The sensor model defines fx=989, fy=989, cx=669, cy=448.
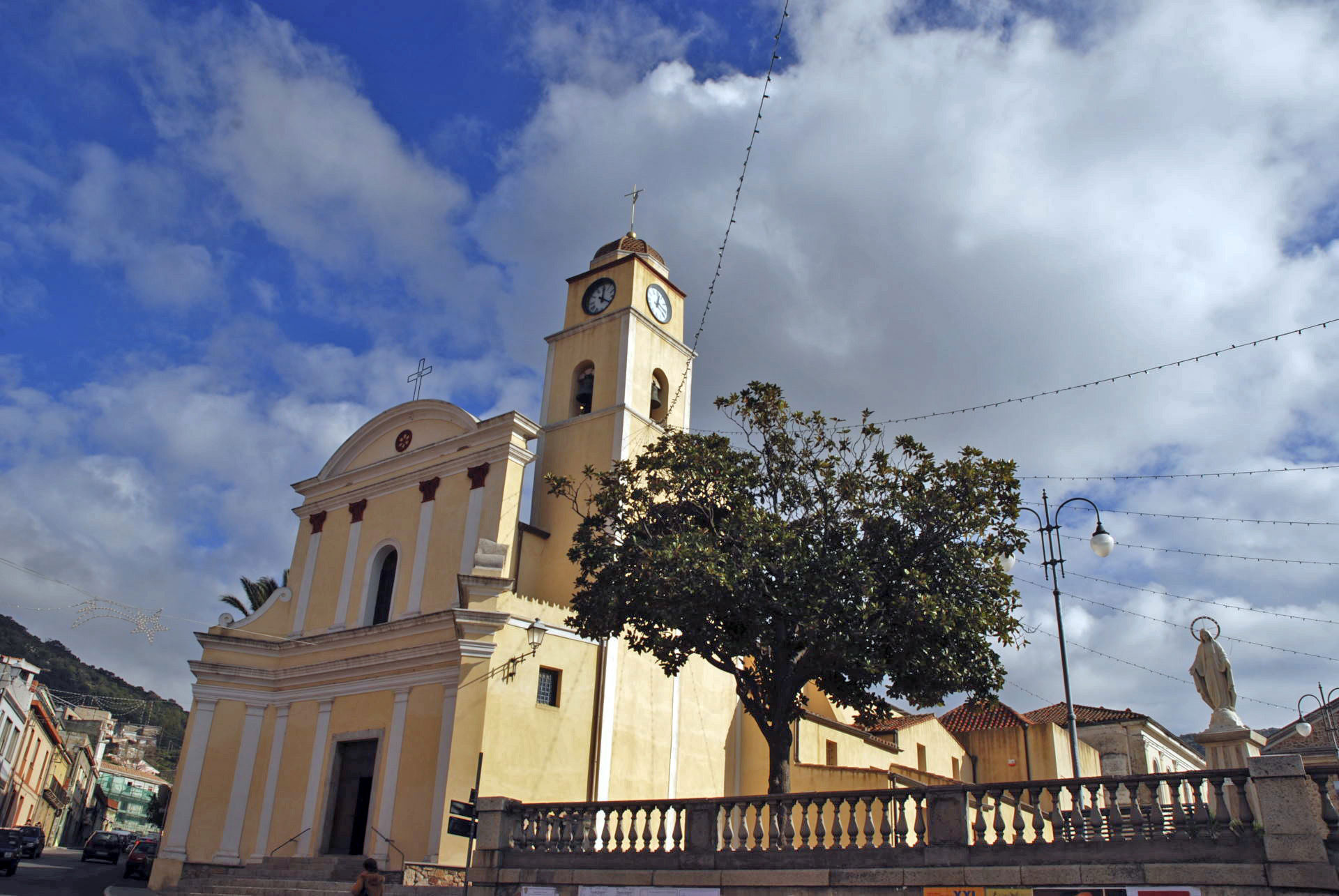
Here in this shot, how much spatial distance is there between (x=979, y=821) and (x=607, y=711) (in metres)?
12.1

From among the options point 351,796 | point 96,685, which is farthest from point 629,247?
point 96,685

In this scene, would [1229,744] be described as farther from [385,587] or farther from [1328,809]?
[385,587]

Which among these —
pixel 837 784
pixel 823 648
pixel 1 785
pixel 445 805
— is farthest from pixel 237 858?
pixel 1 785

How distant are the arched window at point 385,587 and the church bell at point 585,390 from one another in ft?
20.2

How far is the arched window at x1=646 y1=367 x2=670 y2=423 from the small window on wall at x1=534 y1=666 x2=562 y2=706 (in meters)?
8.11

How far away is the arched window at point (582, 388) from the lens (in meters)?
26.8

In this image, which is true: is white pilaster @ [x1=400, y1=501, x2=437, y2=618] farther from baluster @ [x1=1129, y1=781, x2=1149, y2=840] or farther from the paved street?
baluster @ [x1=1129, y1=781, x2=1149, y2=840]

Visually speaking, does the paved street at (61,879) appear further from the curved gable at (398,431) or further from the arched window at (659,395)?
the arched window at (659,395)

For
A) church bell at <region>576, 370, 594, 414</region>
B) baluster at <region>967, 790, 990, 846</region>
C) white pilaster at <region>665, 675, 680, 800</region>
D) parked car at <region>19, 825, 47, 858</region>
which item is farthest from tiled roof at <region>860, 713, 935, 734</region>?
parked car at <region>19, 825, 47, 858</region>

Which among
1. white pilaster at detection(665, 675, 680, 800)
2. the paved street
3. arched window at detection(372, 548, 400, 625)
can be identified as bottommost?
the paved street

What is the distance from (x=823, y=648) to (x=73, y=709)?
7620cm

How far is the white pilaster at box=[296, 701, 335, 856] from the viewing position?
22312 millimetres

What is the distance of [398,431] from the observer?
27.0 m

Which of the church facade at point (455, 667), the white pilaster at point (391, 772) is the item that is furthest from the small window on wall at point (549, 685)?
the white pilaster at point (391, 772)
